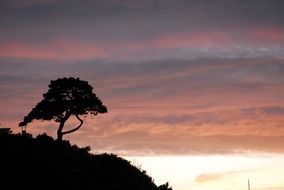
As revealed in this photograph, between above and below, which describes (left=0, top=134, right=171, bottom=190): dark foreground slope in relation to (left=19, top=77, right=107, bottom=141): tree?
below

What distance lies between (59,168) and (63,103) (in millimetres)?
16297

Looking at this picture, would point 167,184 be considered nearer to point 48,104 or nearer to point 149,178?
point 149,178

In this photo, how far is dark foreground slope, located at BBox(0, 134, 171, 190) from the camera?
38.5 m

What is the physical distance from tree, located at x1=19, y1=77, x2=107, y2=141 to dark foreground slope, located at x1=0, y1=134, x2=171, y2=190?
23.3 feet

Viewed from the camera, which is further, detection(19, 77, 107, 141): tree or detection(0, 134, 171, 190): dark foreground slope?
detection(19, 77, 107, 141): tree

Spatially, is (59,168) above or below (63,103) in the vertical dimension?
below

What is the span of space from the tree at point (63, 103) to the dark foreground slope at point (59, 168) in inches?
280

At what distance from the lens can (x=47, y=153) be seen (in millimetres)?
43719

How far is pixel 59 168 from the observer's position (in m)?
41.2

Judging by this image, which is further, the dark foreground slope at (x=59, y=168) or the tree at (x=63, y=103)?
the tree at (x=63, y=103)

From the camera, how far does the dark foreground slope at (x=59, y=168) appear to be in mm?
38469

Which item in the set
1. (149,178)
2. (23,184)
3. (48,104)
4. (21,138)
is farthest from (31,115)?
(23,184)

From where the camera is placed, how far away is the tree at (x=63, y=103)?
5653 cm

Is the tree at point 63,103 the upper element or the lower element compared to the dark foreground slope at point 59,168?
upper
